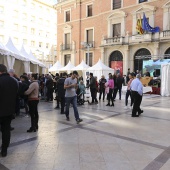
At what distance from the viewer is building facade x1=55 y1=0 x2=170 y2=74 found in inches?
911

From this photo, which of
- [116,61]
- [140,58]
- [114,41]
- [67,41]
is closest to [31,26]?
[67,41]

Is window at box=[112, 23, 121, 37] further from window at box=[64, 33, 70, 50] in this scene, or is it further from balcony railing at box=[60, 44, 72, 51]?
window at box=[64, 33, 70, 50]

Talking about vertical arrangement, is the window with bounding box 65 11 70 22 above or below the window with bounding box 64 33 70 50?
above

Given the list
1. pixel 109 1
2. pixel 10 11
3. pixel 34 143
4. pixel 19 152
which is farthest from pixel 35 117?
pixel 10 11

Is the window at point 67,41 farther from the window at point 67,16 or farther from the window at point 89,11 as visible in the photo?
the window at point 89,11

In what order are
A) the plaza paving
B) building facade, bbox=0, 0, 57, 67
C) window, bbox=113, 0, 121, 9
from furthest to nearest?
building facade, bbox=0, 0, 57, 67, window, bbox=113, 0, 121, 9, the plaza paving

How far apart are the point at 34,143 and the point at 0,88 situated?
157 cm

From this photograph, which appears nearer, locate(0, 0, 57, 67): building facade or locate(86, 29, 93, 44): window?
locate(86, 29, 93, 44): window

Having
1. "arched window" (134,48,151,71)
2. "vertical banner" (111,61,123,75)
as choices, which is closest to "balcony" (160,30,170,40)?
"arched window" (134,48,151,71)

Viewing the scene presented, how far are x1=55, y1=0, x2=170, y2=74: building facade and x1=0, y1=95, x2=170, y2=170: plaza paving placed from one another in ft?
55.8

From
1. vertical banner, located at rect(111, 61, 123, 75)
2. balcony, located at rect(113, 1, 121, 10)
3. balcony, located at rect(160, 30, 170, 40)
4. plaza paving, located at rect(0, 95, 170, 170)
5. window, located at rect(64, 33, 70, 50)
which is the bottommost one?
plaza paving, located at rect(0, 95, 170, 170)

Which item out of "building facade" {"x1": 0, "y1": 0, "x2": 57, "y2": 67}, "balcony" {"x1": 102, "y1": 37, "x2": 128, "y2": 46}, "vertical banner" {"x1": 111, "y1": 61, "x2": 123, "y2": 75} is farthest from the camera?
"building facade" {"x1": 0, "y1": 0, "x2": 57, "y2": 67}

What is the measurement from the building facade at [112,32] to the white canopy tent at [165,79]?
24.8 ft

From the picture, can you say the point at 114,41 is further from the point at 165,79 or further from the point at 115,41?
the point at 165,79
